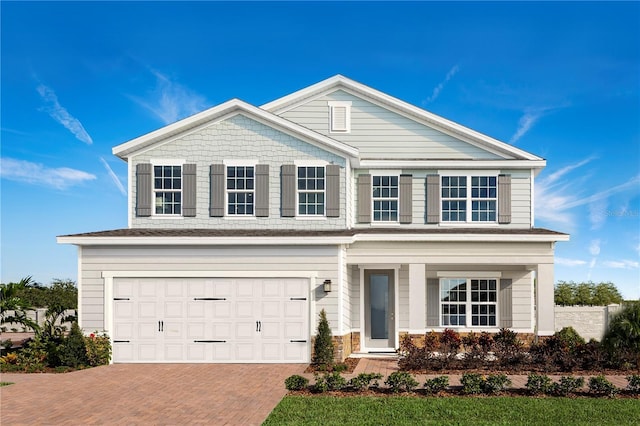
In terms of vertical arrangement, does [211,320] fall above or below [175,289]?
below

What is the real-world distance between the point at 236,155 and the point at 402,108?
20.4ft

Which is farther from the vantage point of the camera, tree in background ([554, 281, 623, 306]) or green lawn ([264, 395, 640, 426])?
tree in background ([554, 281, 623, 306])

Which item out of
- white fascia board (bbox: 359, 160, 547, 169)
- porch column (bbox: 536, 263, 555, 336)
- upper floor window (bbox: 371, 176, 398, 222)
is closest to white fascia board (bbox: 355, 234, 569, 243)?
porch column (bbox: 536, 263, 555, 336)

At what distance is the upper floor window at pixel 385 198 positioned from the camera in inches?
893

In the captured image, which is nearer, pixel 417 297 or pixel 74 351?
pixel 74 351

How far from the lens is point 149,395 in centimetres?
1419

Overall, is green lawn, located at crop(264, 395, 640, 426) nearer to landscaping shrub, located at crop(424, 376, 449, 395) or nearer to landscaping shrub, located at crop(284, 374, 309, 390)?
landscaping shrub, located at crop(424, 376, 449, 395)

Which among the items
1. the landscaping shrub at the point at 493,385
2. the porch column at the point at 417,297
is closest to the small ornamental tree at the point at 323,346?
the porch column at the point at 417,297

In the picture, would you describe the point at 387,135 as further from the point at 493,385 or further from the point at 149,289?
the point at 493,385

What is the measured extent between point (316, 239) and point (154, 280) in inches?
185

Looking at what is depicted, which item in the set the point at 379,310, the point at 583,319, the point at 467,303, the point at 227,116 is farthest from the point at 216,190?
the point at 583,319

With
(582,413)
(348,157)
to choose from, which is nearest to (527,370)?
(582,413)

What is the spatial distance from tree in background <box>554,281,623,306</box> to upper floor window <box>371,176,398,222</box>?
51.9 feet

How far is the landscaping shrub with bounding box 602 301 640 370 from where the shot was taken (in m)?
17.3
